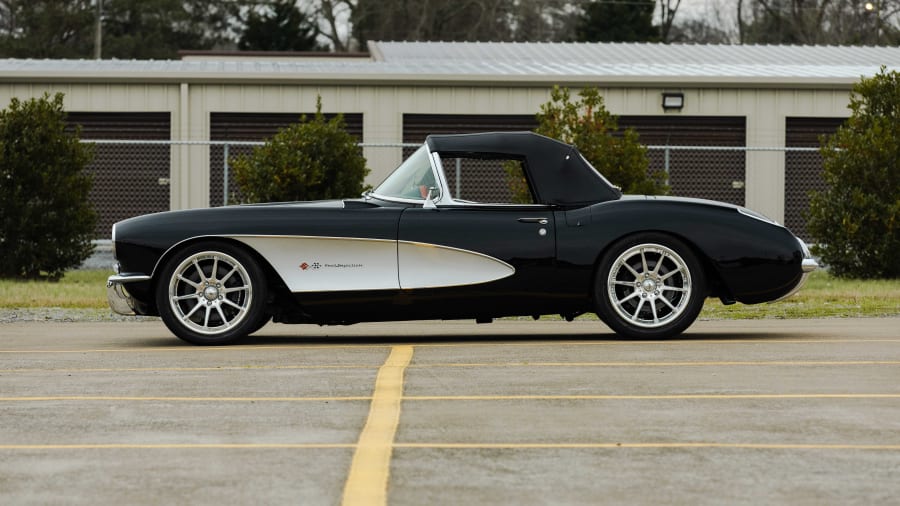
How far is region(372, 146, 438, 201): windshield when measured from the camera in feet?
32.6

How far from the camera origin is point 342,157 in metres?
18.7

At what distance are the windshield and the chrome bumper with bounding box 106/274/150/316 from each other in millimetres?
1689

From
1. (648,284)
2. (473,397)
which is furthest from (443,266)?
(473,397)

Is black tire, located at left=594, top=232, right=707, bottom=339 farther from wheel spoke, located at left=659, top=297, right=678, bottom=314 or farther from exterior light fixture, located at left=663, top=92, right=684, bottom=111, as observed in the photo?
exterior light fixture, located at left=663, top=92, right=684, bottom=111

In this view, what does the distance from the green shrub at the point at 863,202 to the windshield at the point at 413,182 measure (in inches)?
366

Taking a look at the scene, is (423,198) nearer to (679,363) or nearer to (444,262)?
(444,262)

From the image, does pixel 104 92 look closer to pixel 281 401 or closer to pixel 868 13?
pixel 281 401

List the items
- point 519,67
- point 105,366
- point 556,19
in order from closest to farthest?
1. point 105,366
2. point 519,67
3. point 556,19

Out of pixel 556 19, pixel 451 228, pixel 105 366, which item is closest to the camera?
pixel 105 366

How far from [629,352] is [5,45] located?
52433 millimetres

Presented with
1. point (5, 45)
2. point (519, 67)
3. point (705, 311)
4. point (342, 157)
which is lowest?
Answer: point (705, 311)

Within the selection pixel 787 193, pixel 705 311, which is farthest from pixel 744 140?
pixel 705 311

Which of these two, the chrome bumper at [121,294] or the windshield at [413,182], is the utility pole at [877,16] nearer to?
the windshield at [413,182]

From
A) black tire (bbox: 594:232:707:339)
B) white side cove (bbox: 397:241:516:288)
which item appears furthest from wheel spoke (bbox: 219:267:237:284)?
black tire (bbox: 594:232:707:339)
